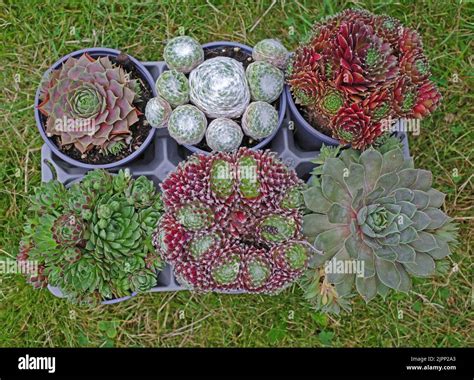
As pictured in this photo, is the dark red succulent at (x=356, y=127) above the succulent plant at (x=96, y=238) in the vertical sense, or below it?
above

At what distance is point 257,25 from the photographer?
1.66m

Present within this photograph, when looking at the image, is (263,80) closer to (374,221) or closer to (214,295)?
(374,221)

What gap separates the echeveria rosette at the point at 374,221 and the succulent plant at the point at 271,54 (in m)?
0.29

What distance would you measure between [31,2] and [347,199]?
3.98ft

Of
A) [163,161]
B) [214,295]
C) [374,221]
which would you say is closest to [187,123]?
[163,161]

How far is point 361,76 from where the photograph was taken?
113 cm

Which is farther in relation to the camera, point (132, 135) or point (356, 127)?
→ point (132, 135)

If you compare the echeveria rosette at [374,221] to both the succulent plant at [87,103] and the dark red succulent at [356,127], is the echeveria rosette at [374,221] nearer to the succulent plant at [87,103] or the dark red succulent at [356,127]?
the dark red succulent at [356,127]

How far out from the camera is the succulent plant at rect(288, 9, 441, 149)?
114 cm

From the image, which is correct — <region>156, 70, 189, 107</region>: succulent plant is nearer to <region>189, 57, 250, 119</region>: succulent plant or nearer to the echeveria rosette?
<region>189, 57, 250, 119</region>: succulent plant

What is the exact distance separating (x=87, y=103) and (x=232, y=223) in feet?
1.52

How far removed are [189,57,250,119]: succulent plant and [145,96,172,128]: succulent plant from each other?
70 millimetres

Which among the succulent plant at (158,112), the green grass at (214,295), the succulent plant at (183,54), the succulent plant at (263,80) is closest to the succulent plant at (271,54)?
the succulent plant at (263,80)

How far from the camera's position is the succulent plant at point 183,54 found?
49.2 inches
